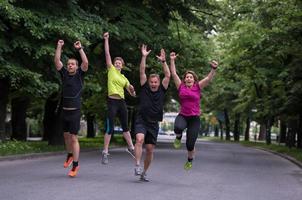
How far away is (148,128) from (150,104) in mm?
439

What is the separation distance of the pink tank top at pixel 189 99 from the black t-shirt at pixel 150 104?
0.43 meters

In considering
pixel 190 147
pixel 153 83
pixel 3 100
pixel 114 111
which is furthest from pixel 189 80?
pixel 3 100

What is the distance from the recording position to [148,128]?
10344 mm

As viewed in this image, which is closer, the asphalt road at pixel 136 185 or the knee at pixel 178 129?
the asphalt road at pixel 136 185

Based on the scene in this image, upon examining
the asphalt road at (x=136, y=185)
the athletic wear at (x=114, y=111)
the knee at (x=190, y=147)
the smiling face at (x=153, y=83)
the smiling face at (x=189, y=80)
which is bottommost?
the asphalt road at (x=136, y=185)

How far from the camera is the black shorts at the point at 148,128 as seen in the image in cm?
1028

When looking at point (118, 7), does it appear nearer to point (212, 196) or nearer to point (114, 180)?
point (114, 180)

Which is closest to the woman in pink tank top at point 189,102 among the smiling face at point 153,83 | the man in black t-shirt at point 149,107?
the man in black t-shirt at point 149,107

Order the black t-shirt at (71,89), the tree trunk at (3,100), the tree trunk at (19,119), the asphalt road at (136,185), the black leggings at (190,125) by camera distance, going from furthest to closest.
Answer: the tree trunk at (19,119) → the tree trunk at (3,100) → the black leggings at (190,125) → the black t-shirt at (71,89) → the asphalt road at (136,185)

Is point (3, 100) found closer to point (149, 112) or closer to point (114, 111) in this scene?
point (114, 111)

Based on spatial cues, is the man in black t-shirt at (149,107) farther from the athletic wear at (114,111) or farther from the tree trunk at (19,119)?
the tree trunk at (19,119)

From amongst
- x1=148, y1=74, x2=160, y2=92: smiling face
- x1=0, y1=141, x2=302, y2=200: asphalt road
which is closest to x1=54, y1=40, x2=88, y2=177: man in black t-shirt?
x1=0, y1=141, x2=302, y2=200: asphalt road

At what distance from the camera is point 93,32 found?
61.2ft

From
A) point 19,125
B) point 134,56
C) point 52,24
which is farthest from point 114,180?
point 19,125
